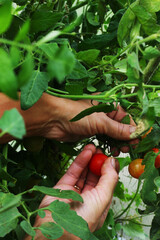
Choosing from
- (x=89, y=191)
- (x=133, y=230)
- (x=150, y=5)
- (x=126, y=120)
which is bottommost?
(x=133, y=230)

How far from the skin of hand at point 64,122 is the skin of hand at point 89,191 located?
0.19 feet

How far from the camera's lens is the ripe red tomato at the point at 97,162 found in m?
0.64

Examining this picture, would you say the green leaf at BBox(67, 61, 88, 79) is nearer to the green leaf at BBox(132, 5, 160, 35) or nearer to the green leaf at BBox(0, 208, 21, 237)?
the green leaf at BBox(132, 5, 160, 35)

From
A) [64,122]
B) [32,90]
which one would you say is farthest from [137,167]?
[32,90]

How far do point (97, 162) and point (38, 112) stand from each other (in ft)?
0.61

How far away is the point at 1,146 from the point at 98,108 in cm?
26

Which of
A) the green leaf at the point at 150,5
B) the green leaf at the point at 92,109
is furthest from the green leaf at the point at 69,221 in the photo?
the green leaf at the point at 150,5

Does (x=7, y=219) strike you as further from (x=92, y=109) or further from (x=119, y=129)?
(x=119, y=129)

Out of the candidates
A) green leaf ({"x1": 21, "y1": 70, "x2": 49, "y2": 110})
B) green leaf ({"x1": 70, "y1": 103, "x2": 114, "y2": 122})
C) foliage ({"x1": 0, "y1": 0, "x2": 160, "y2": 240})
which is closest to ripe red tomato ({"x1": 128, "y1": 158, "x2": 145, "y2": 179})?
foliage ({"x1": 0, "y1": 0, "x2": 160, "y2": 240})

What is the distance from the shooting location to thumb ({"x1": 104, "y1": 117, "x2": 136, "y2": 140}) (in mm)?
591

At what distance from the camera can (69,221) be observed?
1.28ft

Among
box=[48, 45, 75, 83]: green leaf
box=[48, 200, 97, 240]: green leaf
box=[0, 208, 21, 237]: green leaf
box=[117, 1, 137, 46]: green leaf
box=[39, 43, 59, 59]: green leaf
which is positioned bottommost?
box=[48, 200, 97, 240]: green leaf

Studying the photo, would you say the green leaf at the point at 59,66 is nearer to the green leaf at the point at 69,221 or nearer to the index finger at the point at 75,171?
the green leaf at the point at 69,221

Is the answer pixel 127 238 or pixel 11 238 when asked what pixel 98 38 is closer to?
pixel 11 238
